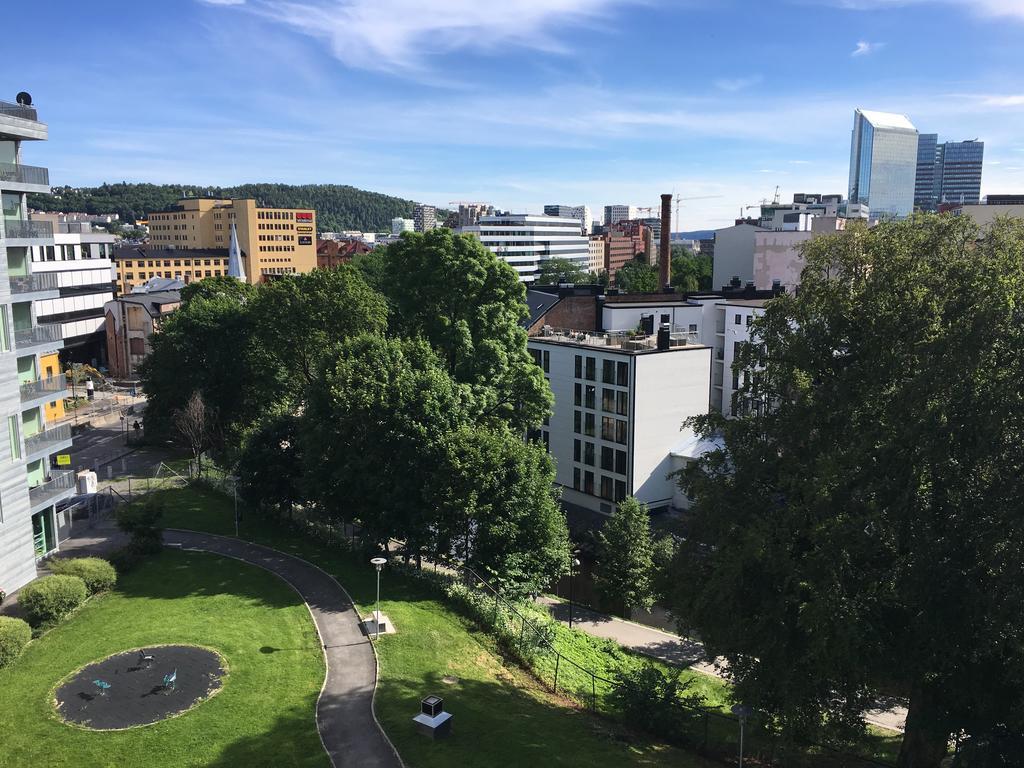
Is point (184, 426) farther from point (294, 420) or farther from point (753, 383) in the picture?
point (753, 383)

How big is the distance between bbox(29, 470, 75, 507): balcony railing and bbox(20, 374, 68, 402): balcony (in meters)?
3.66

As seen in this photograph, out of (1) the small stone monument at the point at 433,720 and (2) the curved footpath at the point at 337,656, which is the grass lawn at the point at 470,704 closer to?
(1) the small stone monument at the point at 433,720

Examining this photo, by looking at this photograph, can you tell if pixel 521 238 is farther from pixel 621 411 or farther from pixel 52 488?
pixel 52 488

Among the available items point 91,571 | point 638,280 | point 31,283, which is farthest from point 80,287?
point 638,280

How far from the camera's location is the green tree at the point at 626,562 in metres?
39.8

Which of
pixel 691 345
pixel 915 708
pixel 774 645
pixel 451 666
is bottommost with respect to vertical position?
pixel 451 666

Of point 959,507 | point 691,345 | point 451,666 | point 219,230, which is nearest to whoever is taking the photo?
point 959,507

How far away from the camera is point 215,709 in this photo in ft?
69.1

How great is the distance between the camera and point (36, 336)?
32531 millimetres

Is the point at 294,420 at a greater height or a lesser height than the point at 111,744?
greater

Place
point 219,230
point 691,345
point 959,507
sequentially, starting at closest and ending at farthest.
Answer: point 959,507 < point 691,345 < point 219,230

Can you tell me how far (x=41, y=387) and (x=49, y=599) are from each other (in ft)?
37.6

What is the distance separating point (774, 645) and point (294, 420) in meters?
26.8

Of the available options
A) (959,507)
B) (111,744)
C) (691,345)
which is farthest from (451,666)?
(691,345)
